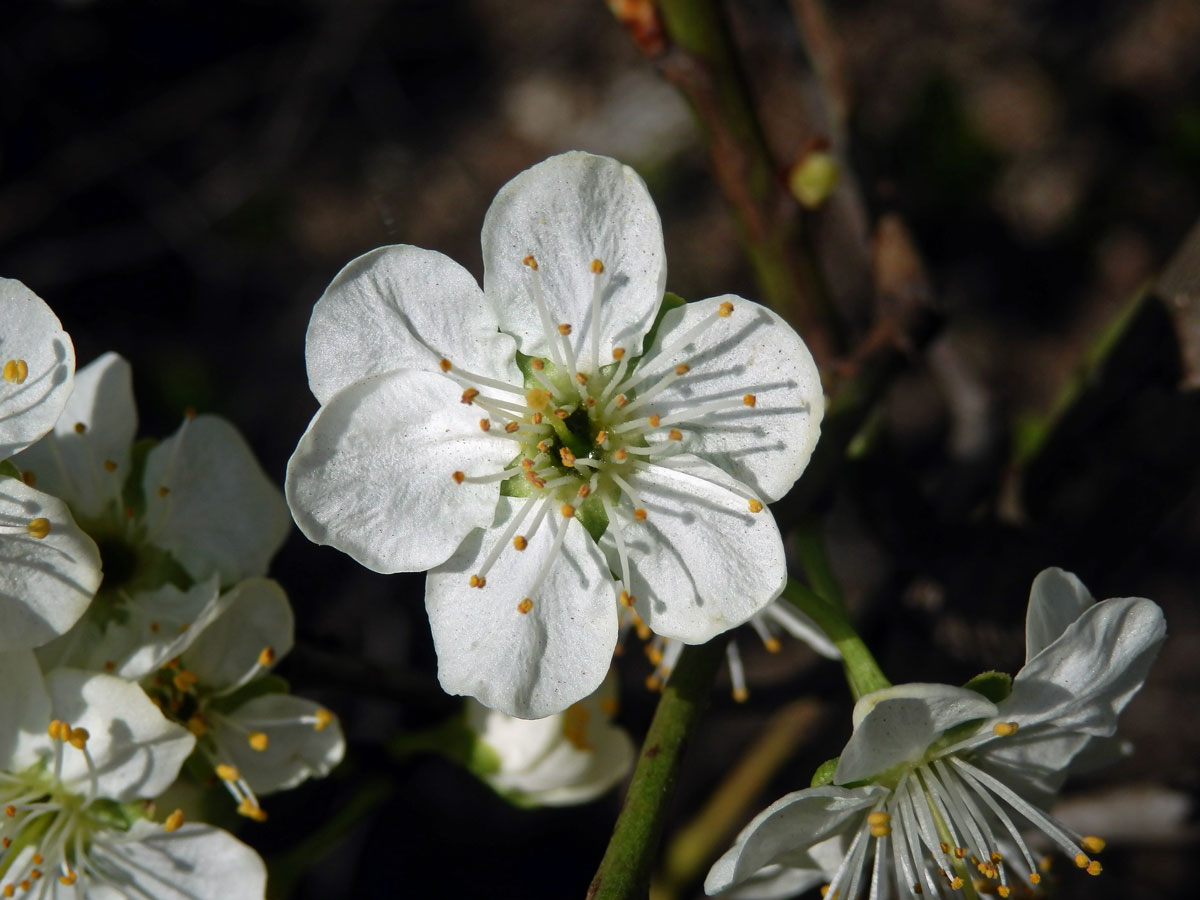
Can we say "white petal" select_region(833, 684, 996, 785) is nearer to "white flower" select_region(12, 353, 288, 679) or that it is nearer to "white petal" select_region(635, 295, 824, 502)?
"white petal" select_region(635, 295, 824, 502)

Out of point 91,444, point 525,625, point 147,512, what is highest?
point 91,444

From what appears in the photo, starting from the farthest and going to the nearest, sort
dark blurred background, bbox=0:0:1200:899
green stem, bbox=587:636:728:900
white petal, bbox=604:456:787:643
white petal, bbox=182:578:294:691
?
dark blurred background, bbox=0:0:1200:899
white petal, bbox=182:578:294:691
white petal, bbox=604:456:787:643
green stem, bbox=587:636:728:900

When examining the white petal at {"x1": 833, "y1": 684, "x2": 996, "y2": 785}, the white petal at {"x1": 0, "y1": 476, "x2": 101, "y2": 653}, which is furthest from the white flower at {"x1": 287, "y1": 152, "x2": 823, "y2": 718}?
the white petal at {"x1": 0, "y1": 476, "x2": 101, "y2": 653}

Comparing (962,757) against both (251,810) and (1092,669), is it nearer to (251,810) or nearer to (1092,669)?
(1092,669)

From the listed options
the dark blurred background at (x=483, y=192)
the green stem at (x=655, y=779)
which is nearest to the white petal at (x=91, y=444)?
the green stem at (x=655, y=779)

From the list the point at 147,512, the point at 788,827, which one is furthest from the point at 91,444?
the point at 788,827

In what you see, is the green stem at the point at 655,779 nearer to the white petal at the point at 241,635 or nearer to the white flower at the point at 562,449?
the white flower at the point at 562,449

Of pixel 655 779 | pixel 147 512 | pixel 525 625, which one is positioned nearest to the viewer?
pixel 655 779
